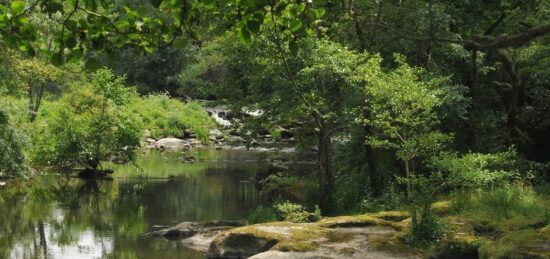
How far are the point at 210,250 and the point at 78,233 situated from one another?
4.87m

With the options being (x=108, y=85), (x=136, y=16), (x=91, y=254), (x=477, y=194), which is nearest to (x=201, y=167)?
(x=108, y=85)

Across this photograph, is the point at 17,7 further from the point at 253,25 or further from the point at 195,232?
the point at 195,232

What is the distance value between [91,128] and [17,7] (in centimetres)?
2317

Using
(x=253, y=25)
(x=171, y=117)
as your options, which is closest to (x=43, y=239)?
(x=253, y=25)

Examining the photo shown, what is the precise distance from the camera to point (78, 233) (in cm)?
1727

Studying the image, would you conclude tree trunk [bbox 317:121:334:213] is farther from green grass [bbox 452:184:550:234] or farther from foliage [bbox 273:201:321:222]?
green grass [bbox 452:184:550:234]

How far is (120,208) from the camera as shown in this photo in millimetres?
20625

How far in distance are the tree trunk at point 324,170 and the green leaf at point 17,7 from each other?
14.5 metres

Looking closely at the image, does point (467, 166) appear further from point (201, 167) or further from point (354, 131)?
point (201, 167)

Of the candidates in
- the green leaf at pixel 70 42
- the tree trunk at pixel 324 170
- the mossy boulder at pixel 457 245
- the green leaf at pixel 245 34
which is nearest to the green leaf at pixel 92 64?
the green leaf at pixel 70 42

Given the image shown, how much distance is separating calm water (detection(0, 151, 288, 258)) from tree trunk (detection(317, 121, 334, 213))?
242cm

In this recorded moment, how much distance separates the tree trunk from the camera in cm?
1848

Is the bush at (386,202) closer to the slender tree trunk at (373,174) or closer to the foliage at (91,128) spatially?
the slender tree trunk at (373,174)

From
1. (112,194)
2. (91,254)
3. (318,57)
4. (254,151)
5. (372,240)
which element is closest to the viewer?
(372,240)
